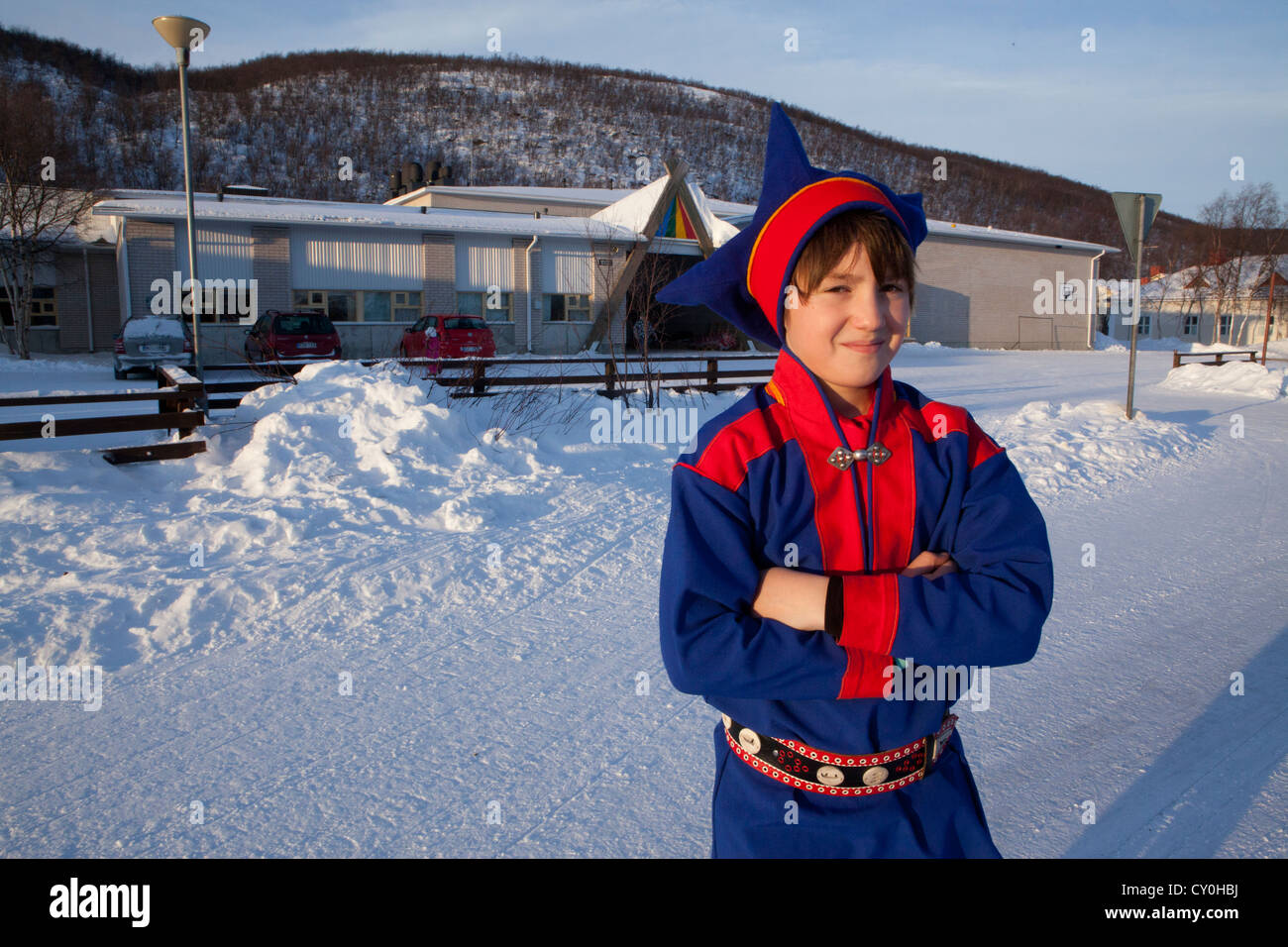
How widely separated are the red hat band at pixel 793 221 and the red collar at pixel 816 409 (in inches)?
5.3

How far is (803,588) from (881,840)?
56cm

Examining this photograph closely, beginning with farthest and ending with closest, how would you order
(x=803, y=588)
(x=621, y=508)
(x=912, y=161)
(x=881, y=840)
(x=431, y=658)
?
(x=912, y=161) → (x=621, y=508) → (x=431, y=658) → (x=881, y=840) → (x=803, y=588)

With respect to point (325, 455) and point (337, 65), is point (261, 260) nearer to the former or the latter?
point (325, 455)

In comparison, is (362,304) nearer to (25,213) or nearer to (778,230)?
(25,213)

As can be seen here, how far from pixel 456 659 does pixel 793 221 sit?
11.8 feet

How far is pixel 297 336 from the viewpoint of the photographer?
72.3 ft

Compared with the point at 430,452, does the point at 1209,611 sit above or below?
below

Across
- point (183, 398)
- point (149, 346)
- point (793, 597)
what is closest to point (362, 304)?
point (149, 346)

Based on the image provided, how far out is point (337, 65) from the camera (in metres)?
153

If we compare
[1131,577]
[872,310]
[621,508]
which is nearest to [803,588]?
[872,310]

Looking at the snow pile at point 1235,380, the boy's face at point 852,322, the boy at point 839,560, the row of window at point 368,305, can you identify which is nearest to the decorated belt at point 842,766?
the boy at point 839,560

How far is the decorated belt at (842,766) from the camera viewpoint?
1.70 meters
